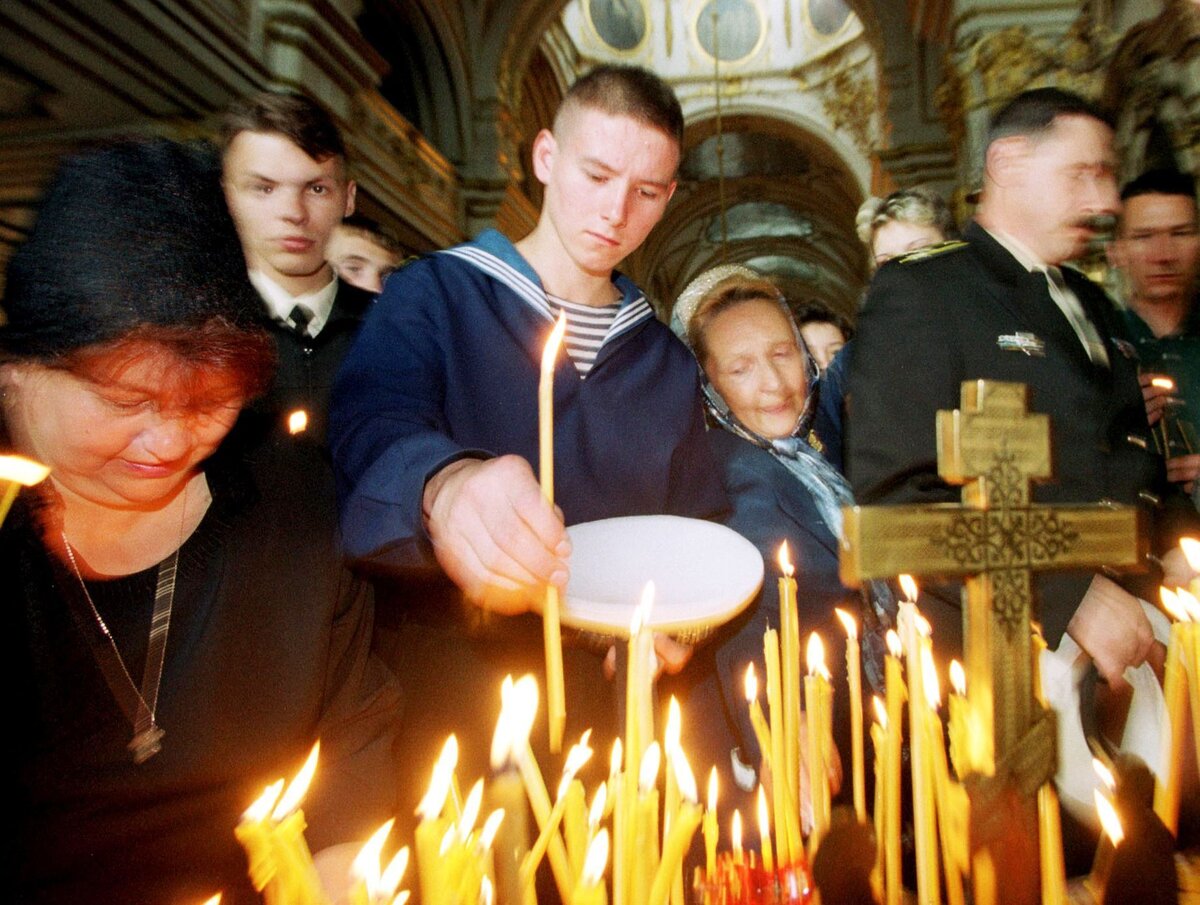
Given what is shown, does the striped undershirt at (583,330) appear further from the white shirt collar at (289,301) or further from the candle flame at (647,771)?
the white shirt collar at (289,301)

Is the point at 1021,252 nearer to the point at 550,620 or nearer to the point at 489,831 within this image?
the point at 550,620

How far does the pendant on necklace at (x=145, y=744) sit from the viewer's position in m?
0.96

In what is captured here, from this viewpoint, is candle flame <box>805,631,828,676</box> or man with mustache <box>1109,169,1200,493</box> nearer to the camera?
candle flame <box>805,631,828,676</box>

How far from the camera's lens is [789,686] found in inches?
37.6

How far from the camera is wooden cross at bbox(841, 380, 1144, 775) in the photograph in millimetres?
848

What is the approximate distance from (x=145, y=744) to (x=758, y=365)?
5.22 feet

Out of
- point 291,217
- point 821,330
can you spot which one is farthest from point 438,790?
point 821,330

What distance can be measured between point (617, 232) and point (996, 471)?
0.80m

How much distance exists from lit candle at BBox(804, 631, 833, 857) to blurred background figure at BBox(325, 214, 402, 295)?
7.31 ft

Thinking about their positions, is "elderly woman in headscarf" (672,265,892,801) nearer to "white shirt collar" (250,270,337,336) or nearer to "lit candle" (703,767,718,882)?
"lit candle" (703,767,718,882)

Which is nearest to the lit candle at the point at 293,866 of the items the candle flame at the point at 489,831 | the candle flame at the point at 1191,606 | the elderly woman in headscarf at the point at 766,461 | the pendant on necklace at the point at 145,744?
the candle flame at the point at 489,831

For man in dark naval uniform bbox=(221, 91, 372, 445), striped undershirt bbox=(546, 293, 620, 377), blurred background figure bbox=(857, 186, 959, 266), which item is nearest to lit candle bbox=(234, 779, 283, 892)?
striped undershirt bbox=(546, 293, 620, 377)

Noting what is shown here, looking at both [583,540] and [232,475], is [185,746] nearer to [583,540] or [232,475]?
[232,475]

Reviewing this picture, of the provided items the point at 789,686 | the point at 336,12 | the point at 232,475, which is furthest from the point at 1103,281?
the point at 336,12
